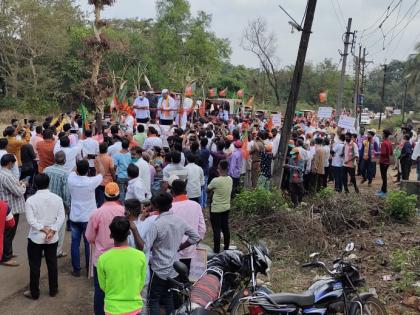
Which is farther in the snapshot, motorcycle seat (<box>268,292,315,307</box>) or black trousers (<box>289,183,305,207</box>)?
black trousers (<box>289,183,305,207</box>)

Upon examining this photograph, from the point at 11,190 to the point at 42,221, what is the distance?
4.35ft

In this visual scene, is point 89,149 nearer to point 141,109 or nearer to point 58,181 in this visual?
point 58,181

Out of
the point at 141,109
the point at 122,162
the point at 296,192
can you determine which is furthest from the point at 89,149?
the point at 141,109

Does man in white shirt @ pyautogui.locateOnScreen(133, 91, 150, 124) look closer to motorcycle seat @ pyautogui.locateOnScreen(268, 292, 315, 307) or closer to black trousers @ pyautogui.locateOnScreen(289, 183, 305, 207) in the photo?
black trousers @ pyautogui.locateOnScreen(289, 183, 305, 207)

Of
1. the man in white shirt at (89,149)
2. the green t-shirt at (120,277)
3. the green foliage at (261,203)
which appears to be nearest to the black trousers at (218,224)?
the green foliage at (261,203)

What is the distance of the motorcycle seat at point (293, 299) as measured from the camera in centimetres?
483

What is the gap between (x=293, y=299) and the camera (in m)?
4.89

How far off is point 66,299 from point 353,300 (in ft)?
11.9

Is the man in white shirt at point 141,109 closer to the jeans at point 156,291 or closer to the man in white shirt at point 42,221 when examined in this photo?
the man in white shirt at point 42,221

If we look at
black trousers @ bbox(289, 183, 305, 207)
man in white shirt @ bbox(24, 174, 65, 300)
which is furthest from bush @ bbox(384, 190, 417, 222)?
man in white shirt @ bbox(24, 174, 65, 300)

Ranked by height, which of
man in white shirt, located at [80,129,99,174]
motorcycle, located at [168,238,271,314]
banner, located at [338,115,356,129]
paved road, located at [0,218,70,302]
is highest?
banner, located at [338,115,356,129]

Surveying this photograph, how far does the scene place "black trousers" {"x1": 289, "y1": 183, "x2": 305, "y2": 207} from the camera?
11078mm

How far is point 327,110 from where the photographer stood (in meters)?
20.8

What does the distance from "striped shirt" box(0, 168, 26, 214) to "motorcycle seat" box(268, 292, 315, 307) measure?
4142mm
